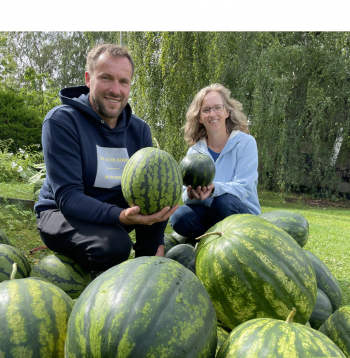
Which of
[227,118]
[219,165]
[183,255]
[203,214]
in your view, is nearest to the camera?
[183,255]

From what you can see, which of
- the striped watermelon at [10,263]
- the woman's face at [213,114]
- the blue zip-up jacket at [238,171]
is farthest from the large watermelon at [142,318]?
the woman's face at [213,114]

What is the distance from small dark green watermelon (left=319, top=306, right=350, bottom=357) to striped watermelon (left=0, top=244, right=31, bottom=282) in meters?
1.79

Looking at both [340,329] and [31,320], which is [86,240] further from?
[340,329]

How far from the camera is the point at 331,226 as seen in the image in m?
7.70

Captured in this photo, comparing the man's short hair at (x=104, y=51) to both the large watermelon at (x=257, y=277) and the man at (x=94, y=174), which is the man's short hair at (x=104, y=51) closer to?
the man at (x=94, y=174)

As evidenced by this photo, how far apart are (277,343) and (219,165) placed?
2607 mm

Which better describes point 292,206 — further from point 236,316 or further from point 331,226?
point 236,316

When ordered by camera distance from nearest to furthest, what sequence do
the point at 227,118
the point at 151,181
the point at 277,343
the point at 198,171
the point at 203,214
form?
1. the point at 277,343
2. the point at 151,181
3. the point at 198,171
4. the point at 203,214
5. the point at 227,118

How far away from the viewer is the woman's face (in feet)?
11.6

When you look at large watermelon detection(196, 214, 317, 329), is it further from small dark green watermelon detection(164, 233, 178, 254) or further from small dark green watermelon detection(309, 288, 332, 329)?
small dark green watermelon detection(164, 233, 178, 254)

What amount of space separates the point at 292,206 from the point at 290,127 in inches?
111

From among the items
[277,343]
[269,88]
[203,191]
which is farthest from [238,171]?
[269,88]

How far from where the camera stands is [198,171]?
115 inches

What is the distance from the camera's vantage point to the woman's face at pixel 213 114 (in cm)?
354
